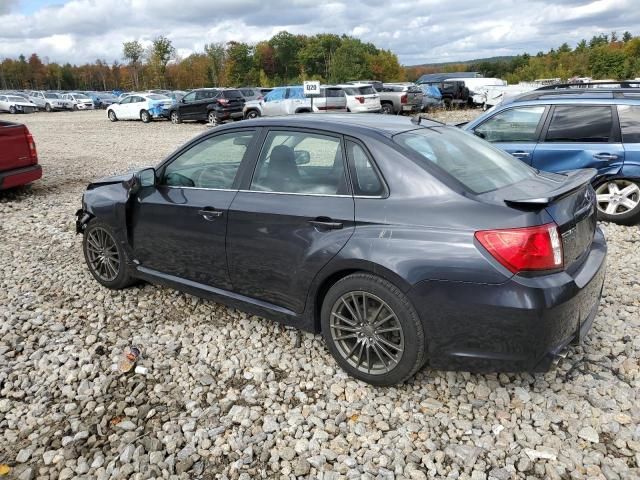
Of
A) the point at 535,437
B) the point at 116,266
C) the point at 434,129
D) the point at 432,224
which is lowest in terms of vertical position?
the point at 535,437

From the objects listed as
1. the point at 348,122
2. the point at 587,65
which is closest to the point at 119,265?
the point at 348,122

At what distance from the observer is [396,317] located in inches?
111

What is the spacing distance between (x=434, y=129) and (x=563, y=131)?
350 cm

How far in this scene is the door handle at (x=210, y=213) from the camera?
3535 millimetres

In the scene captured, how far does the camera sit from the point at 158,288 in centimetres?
470

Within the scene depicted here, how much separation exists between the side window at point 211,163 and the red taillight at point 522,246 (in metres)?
1.86

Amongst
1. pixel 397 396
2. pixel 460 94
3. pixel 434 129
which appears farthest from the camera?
pixel 460 94

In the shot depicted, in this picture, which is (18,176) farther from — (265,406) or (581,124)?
(581,124)

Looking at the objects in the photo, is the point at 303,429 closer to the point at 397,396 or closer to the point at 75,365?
the point at 397,396

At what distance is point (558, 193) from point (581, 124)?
3992 millimetres

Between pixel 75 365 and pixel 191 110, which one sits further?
pixel 191 110

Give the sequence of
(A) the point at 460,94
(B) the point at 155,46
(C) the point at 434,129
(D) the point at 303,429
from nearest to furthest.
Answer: (D) the point at 303,429 < (C) the point at 434,129 < (A) the point at 460,94 < (B) the point at 155,46

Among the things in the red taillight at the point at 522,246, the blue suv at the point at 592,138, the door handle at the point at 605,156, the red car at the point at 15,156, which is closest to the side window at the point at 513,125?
the blue suv at the point at 592,138

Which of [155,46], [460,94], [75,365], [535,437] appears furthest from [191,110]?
[155,46]
